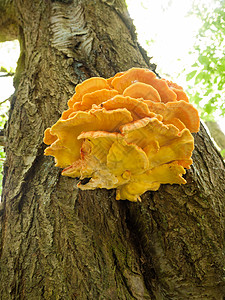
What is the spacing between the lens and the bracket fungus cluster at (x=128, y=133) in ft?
3.56

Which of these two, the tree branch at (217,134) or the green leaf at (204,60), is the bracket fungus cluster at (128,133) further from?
the tree branch at (217,134)

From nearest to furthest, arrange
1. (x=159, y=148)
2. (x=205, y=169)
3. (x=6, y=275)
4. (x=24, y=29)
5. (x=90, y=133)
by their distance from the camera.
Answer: (x=90, y=133) < (x=159, y=148) < (x=6, y=275) < (x=205, y=169) < (x=24, y=29)

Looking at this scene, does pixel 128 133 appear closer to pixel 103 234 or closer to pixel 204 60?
pixel 103 234

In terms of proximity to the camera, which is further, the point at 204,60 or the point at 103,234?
the point at 204,60

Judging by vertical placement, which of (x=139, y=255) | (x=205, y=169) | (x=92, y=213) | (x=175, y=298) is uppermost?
(x=205, y=169)

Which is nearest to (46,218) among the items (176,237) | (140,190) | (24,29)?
(140,190)

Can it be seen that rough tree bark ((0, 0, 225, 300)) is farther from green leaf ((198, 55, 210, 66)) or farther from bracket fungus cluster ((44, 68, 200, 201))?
green leaf ((198, 55, 210, 66))

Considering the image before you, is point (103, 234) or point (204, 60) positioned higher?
point (204, 60)

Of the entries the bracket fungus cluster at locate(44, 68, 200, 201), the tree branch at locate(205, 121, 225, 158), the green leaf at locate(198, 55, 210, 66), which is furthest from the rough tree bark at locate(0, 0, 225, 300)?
the tree branch at locate(205, 121, 225, 158)

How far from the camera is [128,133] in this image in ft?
3.54

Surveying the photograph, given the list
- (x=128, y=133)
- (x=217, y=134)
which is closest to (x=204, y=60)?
(x=128, y=133)

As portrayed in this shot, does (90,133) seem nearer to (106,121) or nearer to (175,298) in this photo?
(106,121)

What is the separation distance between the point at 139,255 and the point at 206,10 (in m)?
5.46

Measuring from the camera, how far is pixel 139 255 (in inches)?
63.2
